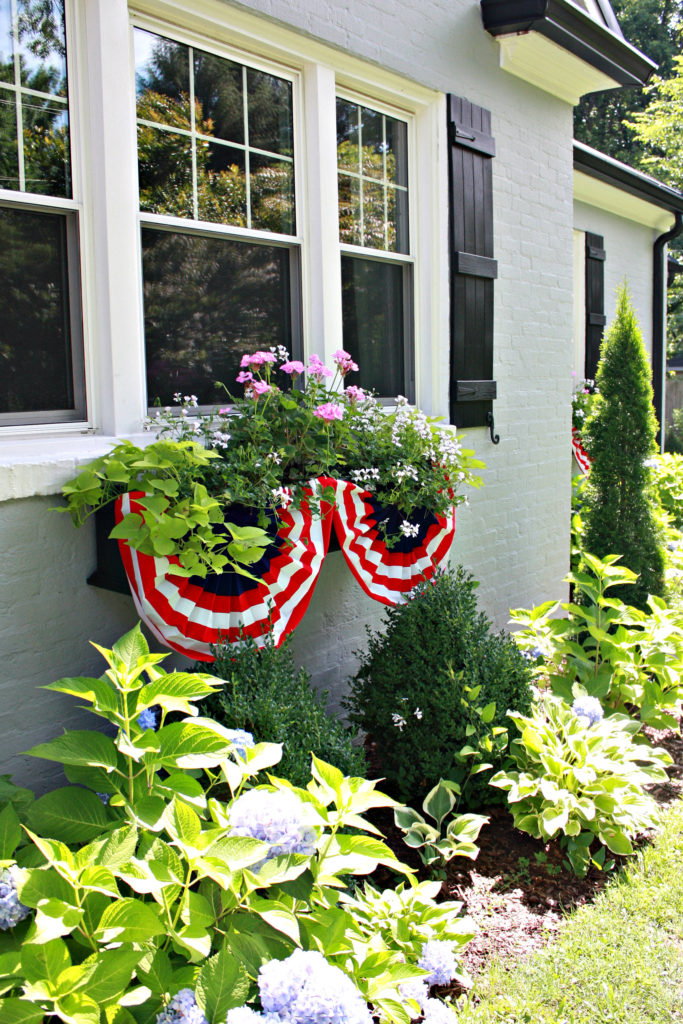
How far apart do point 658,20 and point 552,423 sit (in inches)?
962

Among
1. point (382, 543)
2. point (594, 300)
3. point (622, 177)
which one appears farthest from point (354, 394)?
point (622, 177)

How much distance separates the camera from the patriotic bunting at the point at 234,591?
2.52m

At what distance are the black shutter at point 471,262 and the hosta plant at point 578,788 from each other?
1.78 meters

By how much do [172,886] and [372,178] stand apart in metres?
3.26

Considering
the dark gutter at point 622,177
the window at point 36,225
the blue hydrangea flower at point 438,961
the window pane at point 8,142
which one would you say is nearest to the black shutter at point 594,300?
the dark gutter at point 622,177

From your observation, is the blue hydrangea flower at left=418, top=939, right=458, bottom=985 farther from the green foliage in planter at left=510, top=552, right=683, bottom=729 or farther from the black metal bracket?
the black metal bracket

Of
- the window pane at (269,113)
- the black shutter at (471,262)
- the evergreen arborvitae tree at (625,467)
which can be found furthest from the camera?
the evergreen arborvitae tree at (625,467)

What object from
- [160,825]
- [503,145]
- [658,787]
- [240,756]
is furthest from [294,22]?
[658,787]

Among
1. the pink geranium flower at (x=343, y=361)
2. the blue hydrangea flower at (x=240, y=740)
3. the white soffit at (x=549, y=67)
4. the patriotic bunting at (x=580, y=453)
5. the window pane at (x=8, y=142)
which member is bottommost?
the blue hydrangea flower at (x=240, y=740)

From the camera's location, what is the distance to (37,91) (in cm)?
260

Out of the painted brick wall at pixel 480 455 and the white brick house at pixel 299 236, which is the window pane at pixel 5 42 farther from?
the painted brick wall at pixel 480 455

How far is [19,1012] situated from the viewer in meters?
1.41

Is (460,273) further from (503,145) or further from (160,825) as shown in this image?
(160,825)

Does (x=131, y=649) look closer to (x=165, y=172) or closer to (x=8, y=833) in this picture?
(x=8, y=833)
